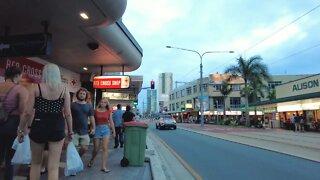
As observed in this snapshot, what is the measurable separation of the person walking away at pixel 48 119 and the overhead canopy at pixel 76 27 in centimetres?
348

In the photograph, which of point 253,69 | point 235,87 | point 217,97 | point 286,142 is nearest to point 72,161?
point 286,142

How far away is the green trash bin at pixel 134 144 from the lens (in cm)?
859

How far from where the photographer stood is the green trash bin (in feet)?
28.2

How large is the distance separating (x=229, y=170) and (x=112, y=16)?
5.16 metres

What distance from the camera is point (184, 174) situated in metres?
8.57

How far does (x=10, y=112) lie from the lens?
15.9 ft

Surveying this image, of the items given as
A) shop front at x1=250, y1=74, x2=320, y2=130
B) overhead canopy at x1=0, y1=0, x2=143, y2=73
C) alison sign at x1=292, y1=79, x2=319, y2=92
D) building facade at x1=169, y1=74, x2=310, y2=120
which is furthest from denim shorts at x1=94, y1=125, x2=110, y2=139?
building facade at x1=169, y1=74, x2=310, y2=120

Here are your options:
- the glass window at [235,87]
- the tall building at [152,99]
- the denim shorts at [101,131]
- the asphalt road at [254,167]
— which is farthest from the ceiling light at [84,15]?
the tall building at [152,99]

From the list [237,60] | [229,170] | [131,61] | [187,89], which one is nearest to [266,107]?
[237,60]

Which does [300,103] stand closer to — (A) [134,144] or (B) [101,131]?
(A) [134,144]

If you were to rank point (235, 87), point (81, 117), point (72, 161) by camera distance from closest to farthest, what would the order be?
point (72, 161), point (81, 117), point (235, 87)

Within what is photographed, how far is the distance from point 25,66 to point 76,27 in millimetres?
3593

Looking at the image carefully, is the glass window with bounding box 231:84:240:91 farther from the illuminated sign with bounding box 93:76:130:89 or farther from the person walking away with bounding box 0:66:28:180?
the person walking away with bounding box 0:66:28:180

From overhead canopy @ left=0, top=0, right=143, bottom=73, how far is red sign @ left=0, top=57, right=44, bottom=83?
83cm
